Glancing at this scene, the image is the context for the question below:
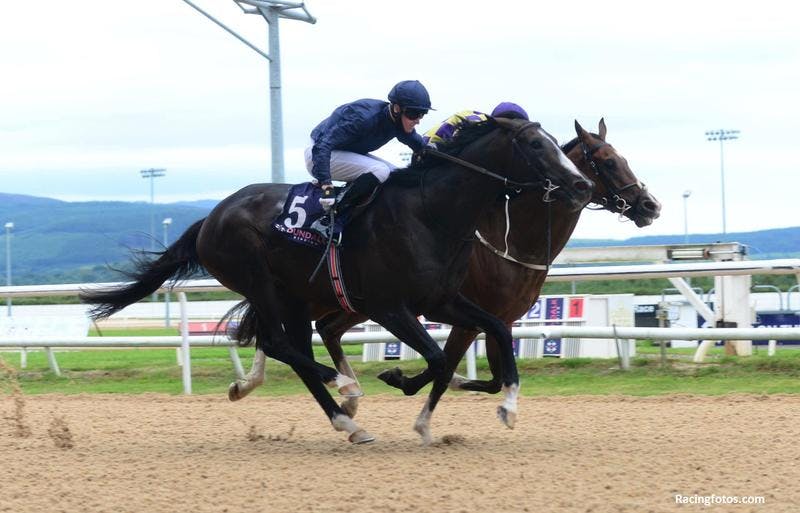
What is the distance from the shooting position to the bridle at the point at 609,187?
7.36 meters

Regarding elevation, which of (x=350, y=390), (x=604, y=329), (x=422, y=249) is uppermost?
(x=422, y=249)

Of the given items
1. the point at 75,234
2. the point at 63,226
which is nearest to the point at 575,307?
the point at 75,234

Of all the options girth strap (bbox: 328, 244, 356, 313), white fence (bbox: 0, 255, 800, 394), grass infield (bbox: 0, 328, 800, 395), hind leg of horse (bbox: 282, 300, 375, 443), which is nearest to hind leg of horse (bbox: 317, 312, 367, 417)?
hind leg of horse (bbox: 282, 300, 375, 443)

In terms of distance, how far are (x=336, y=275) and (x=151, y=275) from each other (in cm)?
185

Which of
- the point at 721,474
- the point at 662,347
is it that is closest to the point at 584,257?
the point at 662,347

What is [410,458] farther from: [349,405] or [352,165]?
[352,165]

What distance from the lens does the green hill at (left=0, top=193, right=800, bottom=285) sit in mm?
72062

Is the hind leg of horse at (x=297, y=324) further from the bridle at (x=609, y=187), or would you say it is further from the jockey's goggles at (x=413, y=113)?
the bridle at (x=609, y=187)

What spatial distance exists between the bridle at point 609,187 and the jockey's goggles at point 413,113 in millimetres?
1435

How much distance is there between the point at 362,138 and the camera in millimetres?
6699

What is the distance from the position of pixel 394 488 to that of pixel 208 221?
2860mm

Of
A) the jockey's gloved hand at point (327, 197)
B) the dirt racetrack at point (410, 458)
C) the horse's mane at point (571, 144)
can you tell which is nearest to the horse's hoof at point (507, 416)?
the dirt racetrack at point (410, 458)

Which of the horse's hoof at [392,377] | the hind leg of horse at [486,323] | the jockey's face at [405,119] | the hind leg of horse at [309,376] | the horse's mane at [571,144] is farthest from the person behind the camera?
the horse's mane at [571,144]

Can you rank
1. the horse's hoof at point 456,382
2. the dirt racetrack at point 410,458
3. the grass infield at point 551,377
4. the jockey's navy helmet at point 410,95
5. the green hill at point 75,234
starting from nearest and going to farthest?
the dirt racetrack at point 410,458, the jockey's navy helmet at point 410,95, the horse's hoof at point 456,382, the grass infield at point 551,377, the green hill at point 75,234
